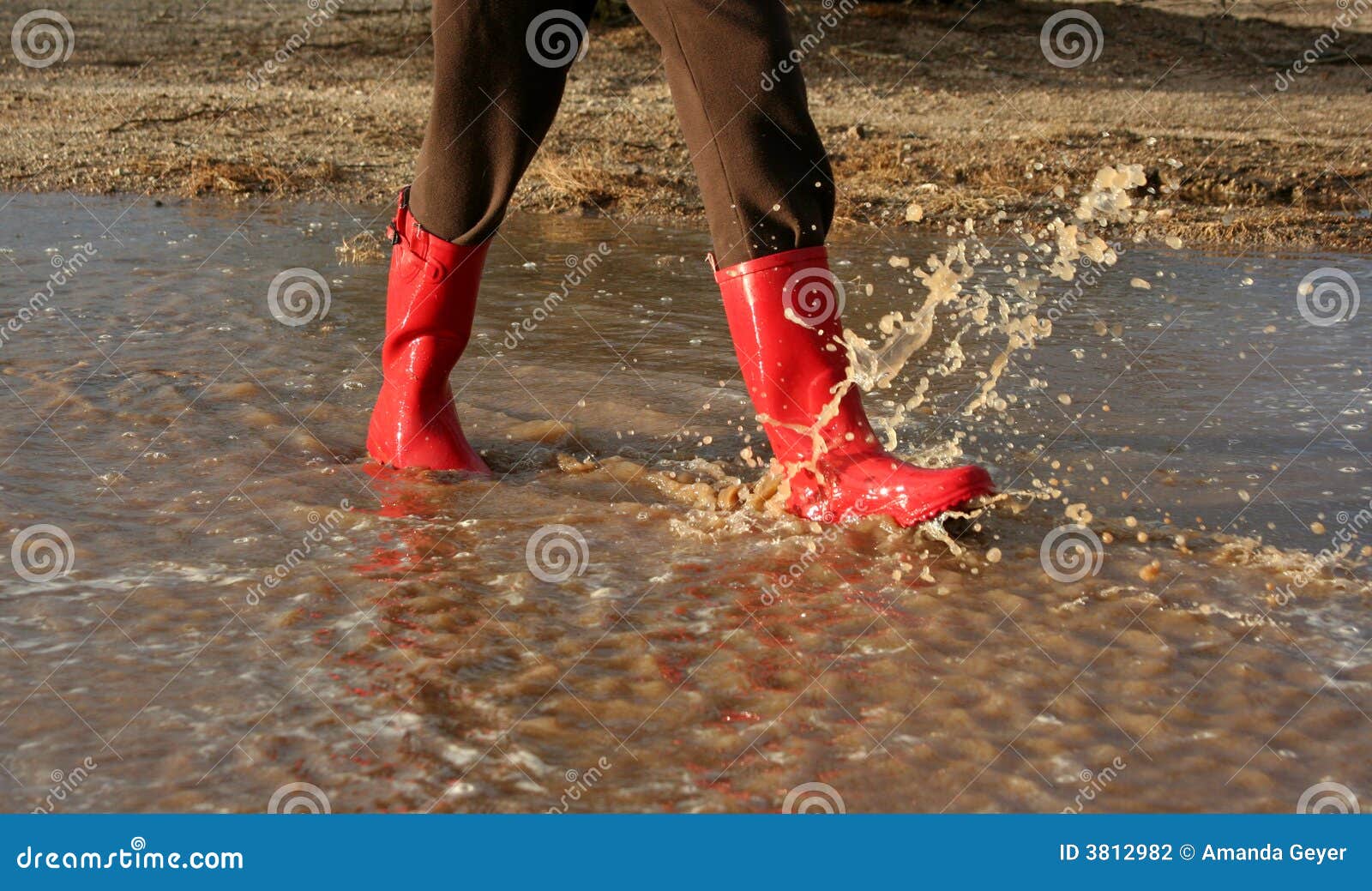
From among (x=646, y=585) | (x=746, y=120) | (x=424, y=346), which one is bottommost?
(x=646, y=585)

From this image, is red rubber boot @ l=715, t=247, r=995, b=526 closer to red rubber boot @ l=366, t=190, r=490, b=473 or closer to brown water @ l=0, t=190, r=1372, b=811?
brown water @ l=0, t=190, r=1372, b=811

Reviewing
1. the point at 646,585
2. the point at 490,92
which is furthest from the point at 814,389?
the point at 490,92

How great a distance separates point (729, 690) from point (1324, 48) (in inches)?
365

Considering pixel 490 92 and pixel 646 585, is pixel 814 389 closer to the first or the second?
pixel 646 585

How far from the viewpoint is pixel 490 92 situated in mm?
2381

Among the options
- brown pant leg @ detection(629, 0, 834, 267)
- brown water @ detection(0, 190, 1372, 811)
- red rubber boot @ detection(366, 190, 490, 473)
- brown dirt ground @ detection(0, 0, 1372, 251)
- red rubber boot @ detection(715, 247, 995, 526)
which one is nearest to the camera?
brown water @ detection(0, 190, 1372, 811)

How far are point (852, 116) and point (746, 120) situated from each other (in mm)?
4947

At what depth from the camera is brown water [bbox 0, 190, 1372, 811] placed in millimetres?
1661

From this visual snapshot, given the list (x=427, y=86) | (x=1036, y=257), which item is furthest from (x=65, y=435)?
(x=427, y=86)

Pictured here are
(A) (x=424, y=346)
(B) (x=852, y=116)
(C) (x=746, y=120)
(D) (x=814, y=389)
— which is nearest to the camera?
(C) (x=746, y=120)

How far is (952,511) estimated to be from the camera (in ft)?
7.33

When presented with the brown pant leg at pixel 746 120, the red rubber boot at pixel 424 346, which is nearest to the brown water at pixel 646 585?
the red rubber boot at pixel 424 346

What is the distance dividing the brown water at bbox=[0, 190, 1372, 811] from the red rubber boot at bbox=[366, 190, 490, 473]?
0.24ft

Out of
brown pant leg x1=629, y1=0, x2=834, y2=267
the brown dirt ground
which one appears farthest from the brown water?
the brown dirt ground
